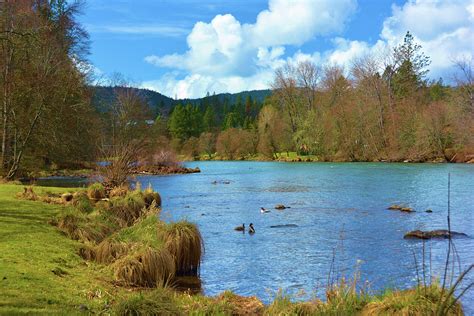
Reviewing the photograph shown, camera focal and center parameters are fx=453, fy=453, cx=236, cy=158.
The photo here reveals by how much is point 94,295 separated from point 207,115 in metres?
130

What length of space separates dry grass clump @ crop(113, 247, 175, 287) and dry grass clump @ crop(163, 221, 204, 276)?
37.4 inches

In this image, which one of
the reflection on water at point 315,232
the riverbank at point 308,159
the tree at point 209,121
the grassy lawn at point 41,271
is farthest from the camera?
the tree at point 209,121

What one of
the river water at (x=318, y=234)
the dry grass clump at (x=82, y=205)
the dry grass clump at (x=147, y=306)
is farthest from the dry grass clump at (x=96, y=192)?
the dry grass clump at (x=147, y=306)

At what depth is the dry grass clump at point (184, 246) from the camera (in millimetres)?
11680

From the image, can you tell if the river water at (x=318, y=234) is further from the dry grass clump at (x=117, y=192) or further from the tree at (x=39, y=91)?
the tree at (x=39, y=91)

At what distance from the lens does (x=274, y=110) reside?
335 ft

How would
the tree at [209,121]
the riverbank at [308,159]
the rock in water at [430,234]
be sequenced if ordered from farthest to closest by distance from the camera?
the tree at [209,121] < the riverbank at [308,159] < the rock in water at [430,234]

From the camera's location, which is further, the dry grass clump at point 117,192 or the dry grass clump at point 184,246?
the dry grass clump at point 117,192

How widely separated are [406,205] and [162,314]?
2219 centimetres

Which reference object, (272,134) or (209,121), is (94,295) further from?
(209,121)

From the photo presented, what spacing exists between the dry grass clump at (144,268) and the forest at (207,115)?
8.89m

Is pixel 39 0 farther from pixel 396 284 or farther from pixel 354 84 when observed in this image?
pixel 354 84

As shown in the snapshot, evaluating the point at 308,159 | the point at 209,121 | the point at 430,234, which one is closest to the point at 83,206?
the point at 430,234

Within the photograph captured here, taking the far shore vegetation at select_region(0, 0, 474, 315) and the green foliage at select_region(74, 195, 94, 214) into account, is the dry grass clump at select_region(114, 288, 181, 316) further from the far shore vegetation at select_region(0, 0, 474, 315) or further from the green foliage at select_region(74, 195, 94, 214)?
the green foliage at select_region(74, 195, 94, 214)
